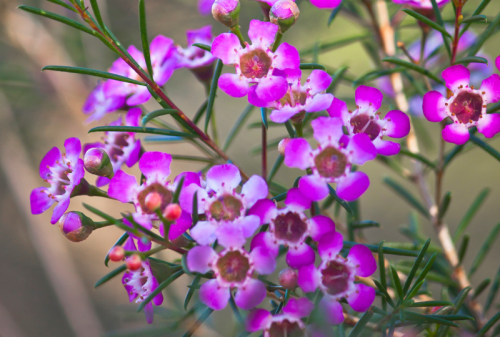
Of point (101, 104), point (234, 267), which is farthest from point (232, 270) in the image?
point (101, 104)

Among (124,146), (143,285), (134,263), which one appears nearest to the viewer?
(134,263)

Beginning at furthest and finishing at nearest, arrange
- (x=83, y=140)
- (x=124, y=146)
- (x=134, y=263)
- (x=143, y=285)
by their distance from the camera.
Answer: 1. (x=83, y=140)
2. (x=124, y=146)
3. (x=143, y=285)
4. (x=134, y=263)

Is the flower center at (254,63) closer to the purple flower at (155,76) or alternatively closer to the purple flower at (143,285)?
the purple flower at (155,76)

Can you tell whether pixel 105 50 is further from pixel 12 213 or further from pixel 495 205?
pixel 495 205

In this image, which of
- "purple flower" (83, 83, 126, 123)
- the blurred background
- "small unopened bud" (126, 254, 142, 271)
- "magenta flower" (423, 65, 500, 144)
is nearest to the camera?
"small unopened bud" (126, 254, 142, 271)

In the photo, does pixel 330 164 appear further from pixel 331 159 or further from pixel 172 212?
pixel 172 212

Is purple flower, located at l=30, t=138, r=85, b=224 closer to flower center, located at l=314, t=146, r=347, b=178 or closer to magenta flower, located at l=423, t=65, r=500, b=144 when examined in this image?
flower center, located at l=314, t=146, r=347, b=178

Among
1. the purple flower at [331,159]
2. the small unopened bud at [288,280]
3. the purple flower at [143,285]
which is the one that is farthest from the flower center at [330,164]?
the purple flower at [143,285]

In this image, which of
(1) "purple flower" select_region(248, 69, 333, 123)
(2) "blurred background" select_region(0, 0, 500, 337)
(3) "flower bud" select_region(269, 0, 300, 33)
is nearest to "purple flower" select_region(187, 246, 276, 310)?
(1) "purple flower" select_region(248, 69, 333, 123)
